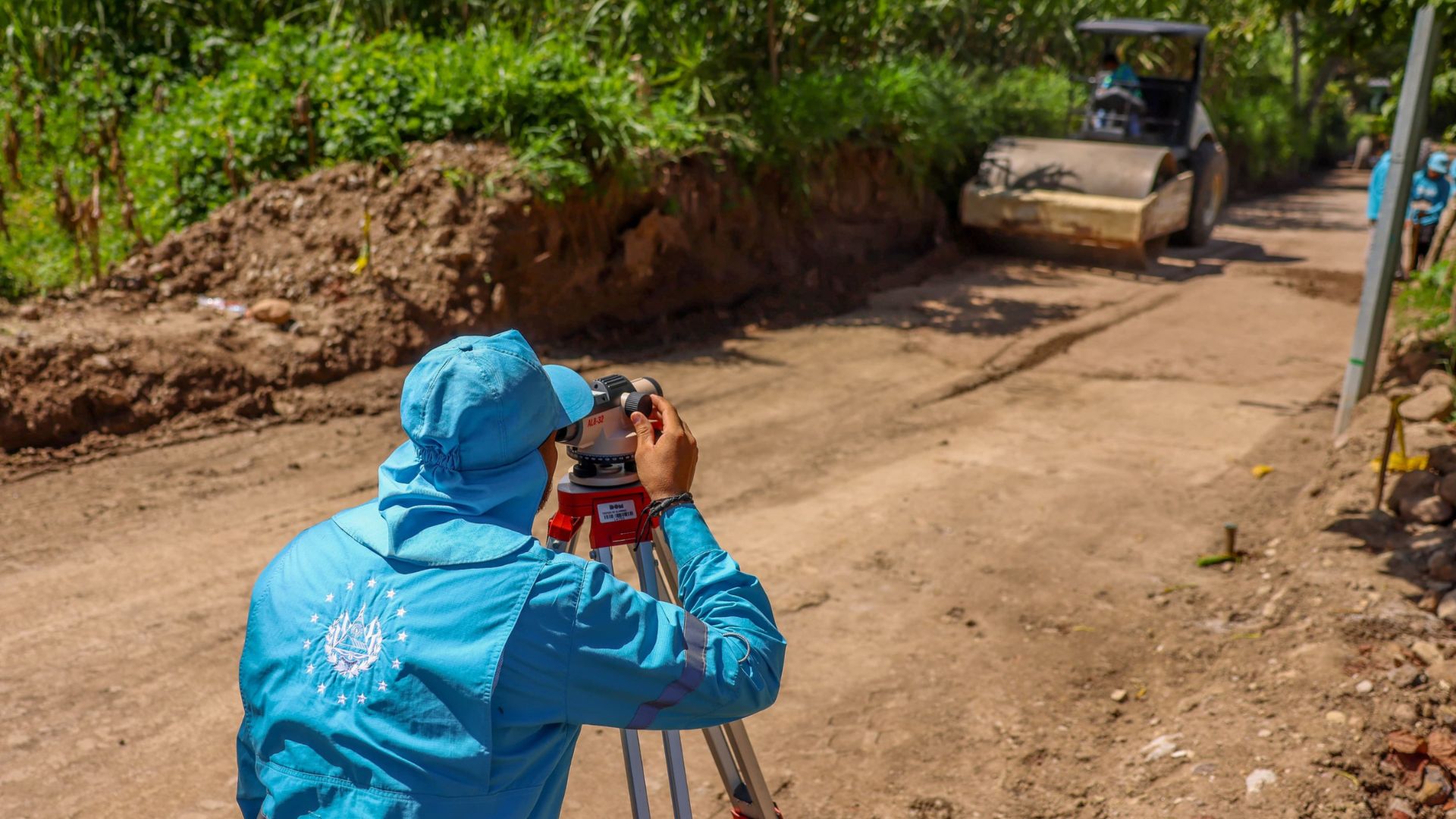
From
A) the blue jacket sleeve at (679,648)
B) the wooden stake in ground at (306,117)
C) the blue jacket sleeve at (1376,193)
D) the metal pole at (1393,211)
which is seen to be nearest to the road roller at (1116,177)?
the blue jacket sleeve at (1376,193)

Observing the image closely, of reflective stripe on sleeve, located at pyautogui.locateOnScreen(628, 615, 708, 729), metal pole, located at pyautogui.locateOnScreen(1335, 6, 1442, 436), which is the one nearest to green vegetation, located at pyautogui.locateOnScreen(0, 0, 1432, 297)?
metal pole, located at pyautogui.locateOnScreen(1335, 6, 1442, 436)

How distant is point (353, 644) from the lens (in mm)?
1617

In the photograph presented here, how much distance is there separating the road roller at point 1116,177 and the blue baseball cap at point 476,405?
34.4ft

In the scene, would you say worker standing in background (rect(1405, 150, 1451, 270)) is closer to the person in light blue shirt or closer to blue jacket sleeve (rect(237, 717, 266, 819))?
the person in light blue shirt

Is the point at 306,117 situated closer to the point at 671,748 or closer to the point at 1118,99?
the point at 671,748

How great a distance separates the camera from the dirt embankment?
6.39 meters

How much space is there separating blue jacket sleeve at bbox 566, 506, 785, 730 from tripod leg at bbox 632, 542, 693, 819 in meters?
0.29

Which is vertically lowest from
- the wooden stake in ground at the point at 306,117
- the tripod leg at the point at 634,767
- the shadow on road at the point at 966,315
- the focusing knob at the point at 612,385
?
the shadow on road at the point at 966,315

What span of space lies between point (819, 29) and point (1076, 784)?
29.7ft

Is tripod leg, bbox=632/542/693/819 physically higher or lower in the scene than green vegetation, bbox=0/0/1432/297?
lower

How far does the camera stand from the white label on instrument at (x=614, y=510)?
209 centimetres

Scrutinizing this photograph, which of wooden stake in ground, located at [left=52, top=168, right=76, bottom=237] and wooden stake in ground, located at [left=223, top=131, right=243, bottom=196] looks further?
wooden stake in ground, located at [left=223, top=131, right=243, bottom=196]

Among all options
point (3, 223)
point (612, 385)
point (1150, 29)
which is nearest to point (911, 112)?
point (1150, 29)

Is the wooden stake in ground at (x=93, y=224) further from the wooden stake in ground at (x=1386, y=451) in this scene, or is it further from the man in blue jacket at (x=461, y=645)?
the wooden stake in ground at (x=1386, y=451)
